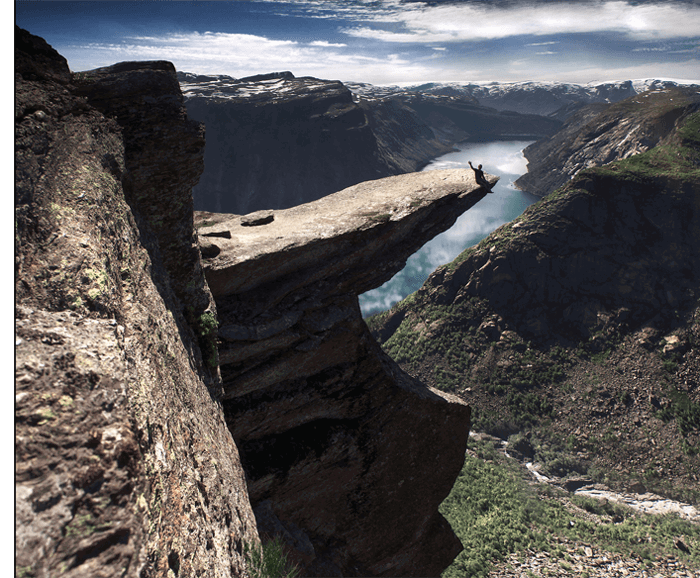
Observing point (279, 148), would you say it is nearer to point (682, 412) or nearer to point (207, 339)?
point (682, 412)

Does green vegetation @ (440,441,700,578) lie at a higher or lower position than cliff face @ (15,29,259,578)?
lower

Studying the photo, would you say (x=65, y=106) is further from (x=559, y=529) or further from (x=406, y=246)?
(x=559, y=529)

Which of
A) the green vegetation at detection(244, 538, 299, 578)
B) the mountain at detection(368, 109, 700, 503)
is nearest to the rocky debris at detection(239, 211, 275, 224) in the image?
the green vegetation at detection(244, 538, 299, 578)

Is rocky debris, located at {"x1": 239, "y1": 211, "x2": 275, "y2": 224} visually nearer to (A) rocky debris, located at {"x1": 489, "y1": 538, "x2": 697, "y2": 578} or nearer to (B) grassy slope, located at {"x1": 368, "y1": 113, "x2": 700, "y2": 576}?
(B) grassy slope, located at {"x1": 368, "y1": 113, "x2": 700, "y2": 576}


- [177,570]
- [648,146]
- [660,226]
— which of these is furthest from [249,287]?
[648,146]

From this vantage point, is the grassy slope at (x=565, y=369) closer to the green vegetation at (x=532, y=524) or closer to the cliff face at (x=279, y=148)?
the green vegetation at (x=532, y=524)
